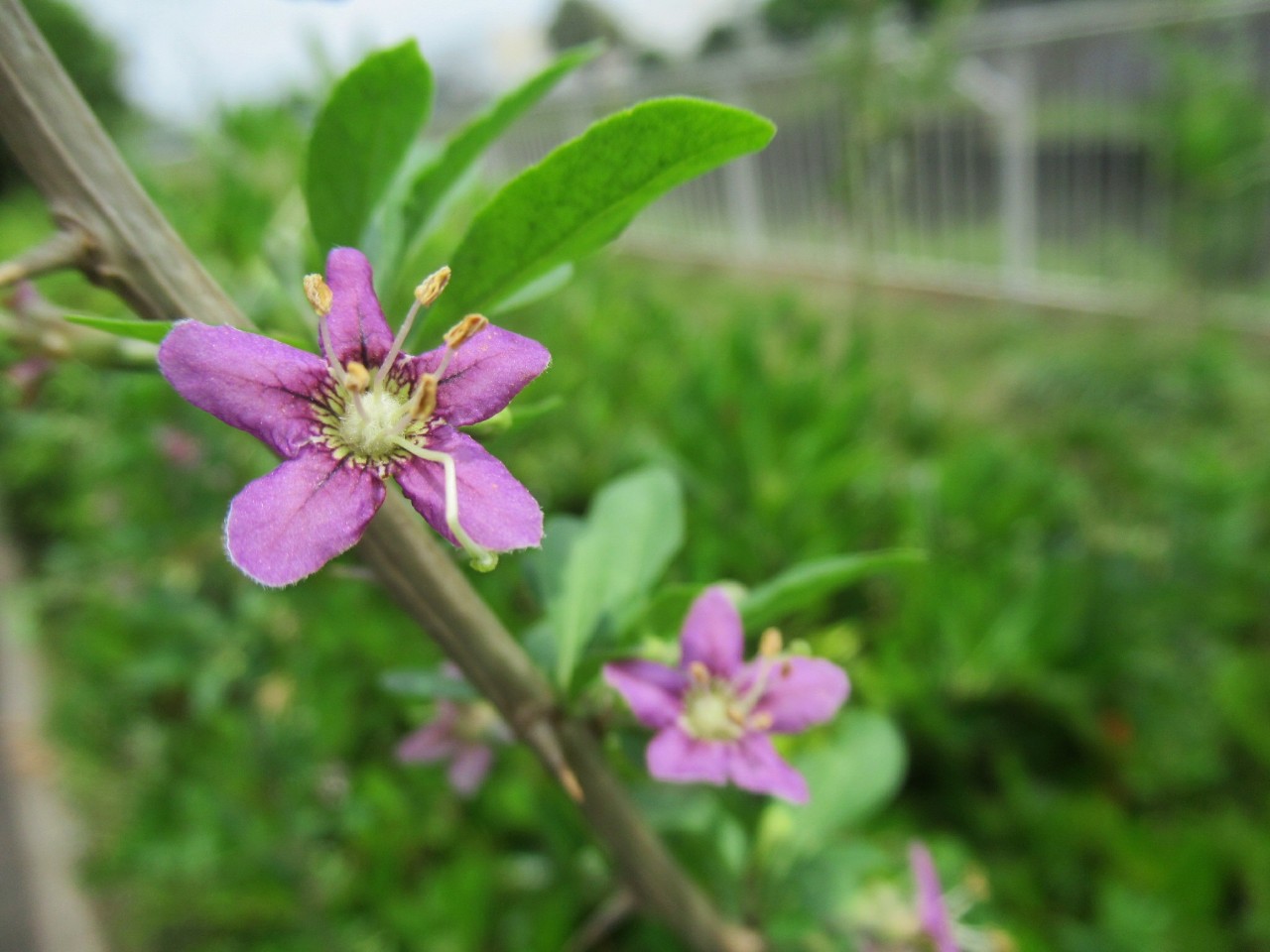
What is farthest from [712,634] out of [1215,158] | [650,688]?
[1215,158]

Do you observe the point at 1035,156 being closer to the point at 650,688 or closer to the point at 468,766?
the point at 468,766

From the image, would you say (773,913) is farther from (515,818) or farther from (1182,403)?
(1182,403)

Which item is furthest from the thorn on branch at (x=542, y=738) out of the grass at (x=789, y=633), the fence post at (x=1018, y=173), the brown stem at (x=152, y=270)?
the fence post at (x=1018, y=173)

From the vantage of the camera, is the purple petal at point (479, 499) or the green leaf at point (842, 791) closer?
the purple petal at point (479, 499)

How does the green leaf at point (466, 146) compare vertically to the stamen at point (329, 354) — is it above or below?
above

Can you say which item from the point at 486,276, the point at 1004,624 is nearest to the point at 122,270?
the point at 486,276

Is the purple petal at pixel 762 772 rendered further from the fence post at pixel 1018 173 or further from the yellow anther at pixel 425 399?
the fence post at pixel 1018 173

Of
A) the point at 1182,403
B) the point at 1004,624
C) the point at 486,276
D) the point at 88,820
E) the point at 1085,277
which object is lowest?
the point at 1085,277
